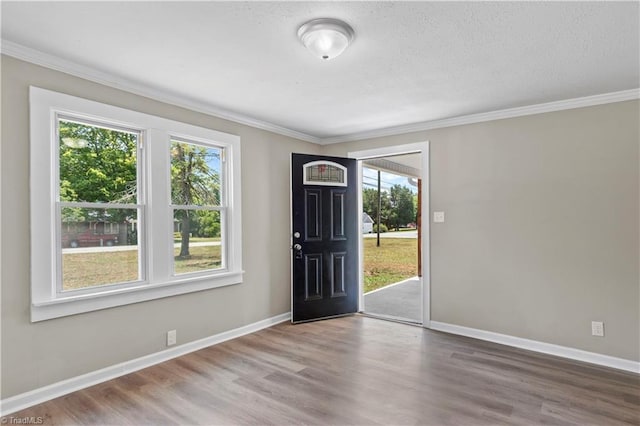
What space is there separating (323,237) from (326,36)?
2783 mm

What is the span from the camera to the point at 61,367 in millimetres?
2523

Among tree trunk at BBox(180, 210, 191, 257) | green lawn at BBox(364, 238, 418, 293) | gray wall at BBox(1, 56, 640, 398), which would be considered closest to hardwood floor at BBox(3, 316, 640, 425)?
gray wall at BBox(1, 56, 640, 398)

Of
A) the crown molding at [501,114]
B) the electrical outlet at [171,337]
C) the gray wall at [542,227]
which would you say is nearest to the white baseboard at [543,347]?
the gray wall at [542,227]

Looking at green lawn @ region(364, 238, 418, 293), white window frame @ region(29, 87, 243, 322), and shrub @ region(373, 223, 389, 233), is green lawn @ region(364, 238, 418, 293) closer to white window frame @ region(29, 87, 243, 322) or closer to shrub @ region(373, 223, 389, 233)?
shrub @ region(373, 223, 389, 233)

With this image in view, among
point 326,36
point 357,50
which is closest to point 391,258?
point 357,50

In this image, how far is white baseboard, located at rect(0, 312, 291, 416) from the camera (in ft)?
7.59

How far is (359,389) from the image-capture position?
263cm

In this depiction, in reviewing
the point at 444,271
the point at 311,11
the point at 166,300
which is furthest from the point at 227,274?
the point at 311,11

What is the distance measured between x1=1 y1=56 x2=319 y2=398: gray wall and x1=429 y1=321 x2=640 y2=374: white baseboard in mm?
2070

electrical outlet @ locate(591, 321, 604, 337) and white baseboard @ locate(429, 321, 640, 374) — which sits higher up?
electrical outlet @ locate(591, 321, 604, 337)

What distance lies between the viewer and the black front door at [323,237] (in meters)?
4.33

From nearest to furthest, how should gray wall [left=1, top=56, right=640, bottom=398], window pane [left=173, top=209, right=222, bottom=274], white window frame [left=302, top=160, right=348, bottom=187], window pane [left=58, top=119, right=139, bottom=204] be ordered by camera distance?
gray wall [left=1, top=56, right=640, bottom=398], window pane [left=58, top=119, right=139, bottom=204], window pane [left=173, top=209, right=222, bottom=274], white window frame [left=302, top=160, right=348, bottom=187]

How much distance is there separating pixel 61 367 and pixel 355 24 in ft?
10.1

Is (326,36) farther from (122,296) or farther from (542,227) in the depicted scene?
(542,227)
